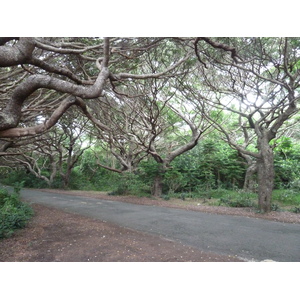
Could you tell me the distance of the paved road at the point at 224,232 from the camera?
146 inches

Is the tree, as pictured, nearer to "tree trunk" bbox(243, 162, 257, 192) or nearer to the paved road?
the paved road

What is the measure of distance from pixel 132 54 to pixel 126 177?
635 cm

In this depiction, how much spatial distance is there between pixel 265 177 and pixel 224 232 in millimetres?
3284

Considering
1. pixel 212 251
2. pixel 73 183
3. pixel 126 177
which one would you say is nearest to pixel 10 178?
pixel 73 183

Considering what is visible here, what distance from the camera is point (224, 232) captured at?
482 cm

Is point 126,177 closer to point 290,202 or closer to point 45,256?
point 290,202

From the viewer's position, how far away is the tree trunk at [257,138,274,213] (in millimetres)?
7027

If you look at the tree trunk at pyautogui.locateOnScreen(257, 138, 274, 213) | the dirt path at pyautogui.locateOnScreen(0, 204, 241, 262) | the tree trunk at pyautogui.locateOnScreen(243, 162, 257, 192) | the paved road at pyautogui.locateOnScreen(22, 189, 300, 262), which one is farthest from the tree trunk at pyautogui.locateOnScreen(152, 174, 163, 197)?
the dirt path at pyautogui.locateOnScreen(0, 204, 241, 262)

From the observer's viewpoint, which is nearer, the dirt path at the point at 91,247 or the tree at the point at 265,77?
the dirt path at the point at 91,247

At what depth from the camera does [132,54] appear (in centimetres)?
666

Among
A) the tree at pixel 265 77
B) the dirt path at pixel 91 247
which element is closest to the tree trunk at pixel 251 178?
the tree at pixel 265 77

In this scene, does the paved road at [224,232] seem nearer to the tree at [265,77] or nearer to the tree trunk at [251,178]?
the tree at [265,77]

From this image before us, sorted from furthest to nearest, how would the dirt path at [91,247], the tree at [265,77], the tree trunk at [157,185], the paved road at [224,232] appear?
the tree trunk at [157,185]
the tree at [265,77]
the paved road at [224,232]
the dirt path at [91,247]

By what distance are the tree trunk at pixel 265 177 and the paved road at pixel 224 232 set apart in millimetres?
1132
